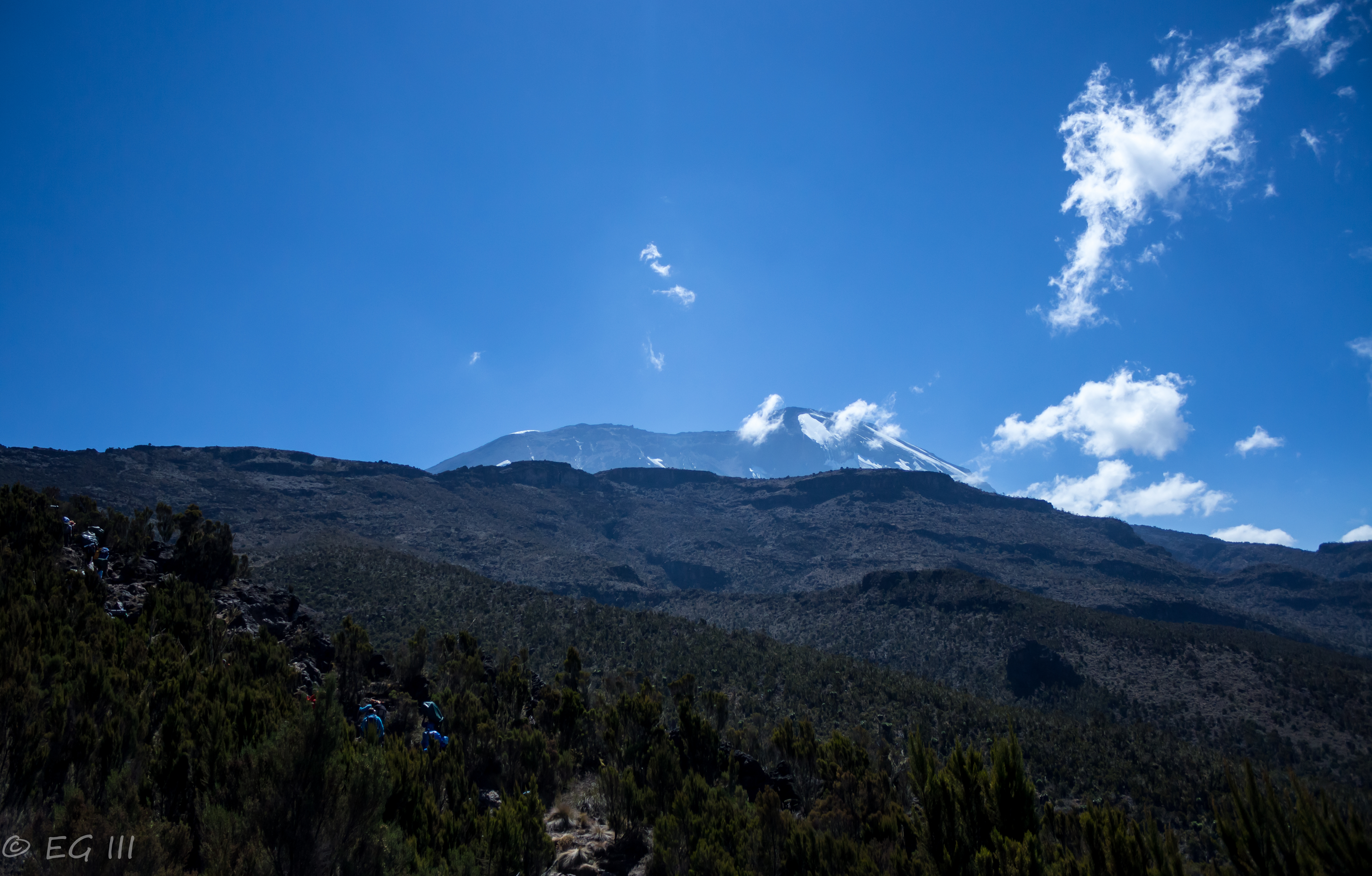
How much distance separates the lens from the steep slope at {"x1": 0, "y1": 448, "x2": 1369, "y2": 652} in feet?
225

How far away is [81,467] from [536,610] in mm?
55587

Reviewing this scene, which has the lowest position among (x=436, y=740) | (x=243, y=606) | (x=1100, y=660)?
(x=1100, y=660)

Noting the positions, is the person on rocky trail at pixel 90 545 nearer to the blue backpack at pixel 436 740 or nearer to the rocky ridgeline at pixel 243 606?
the rocky ridgeline at pixel 243 606

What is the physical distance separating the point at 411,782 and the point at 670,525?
109 m

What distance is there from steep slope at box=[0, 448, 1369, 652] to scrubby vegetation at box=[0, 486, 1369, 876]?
45275mm

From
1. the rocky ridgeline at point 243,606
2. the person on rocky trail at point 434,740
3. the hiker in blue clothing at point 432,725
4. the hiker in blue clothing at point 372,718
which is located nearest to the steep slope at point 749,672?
the rocky ridgeline at point 243,606

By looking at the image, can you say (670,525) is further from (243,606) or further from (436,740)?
(436,740)

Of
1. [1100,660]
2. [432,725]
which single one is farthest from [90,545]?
[1100,660]

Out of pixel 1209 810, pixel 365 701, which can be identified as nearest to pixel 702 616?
pixel 1209 810

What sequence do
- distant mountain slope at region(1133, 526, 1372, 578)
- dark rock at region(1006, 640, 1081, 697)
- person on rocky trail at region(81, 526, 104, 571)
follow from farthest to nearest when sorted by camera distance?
distant mountain slope at region(1133, 526, 1372, 578)
dark rock at region(1006, 640, 1081, 697)
person on rocky trail at region(81, 526, 104, 571)

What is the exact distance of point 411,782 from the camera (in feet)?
25.9

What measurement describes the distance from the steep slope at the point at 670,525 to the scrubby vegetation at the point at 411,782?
45275mm

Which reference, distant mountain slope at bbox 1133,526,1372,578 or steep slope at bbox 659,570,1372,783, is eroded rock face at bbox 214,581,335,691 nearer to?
steep slope at bbox 659,570,1372,783

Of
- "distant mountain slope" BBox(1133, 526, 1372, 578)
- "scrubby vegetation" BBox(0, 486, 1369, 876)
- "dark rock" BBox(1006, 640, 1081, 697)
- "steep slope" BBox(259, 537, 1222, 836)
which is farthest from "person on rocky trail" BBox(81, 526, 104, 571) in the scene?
"distant mountain slope" BBox(1133, 526, 1372, 578)
